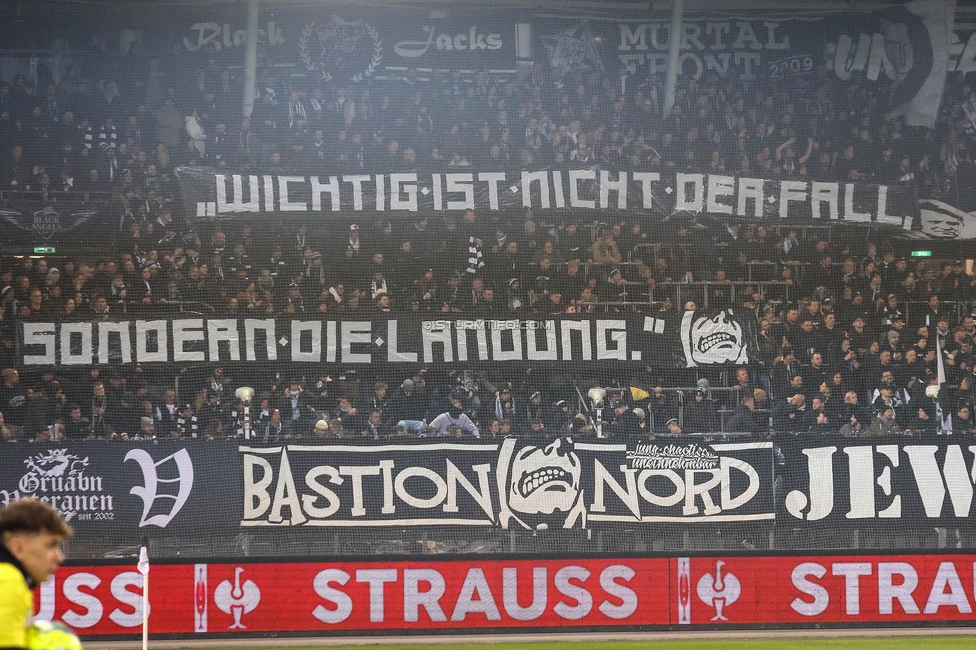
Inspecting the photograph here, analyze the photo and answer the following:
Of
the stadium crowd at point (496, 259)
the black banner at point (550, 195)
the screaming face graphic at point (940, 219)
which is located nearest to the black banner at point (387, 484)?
the stadium crowd at point (496, 259)

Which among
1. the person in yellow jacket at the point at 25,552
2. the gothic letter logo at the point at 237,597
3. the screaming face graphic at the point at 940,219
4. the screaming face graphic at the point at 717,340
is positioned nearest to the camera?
the person in yellow jacket at the point at 25,552

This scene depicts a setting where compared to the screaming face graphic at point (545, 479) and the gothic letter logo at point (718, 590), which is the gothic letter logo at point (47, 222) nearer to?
the screaming face graphic at point (545, 479)

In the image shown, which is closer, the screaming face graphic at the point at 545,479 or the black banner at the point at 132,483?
the black banner at the point at 132,483

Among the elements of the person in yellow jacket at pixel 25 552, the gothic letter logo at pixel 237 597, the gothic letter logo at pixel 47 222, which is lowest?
the gothic letter logo at pixel 237 597

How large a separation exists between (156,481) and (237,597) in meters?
1.53

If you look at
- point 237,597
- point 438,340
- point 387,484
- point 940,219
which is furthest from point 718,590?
point 940,219

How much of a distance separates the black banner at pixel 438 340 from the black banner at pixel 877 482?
2.17 meters

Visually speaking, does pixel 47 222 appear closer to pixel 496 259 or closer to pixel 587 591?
pixel 496 259

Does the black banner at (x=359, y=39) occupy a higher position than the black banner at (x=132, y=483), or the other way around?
the black banner at (x=359, y=39)

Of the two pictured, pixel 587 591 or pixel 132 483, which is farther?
pixel 132 483

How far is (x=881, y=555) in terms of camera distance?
11.0m

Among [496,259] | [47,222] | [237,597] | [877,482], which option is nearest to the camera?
[237,597]

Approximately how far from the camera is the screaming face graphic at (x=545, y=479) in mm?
11453

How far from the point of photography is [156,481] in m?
11.3
